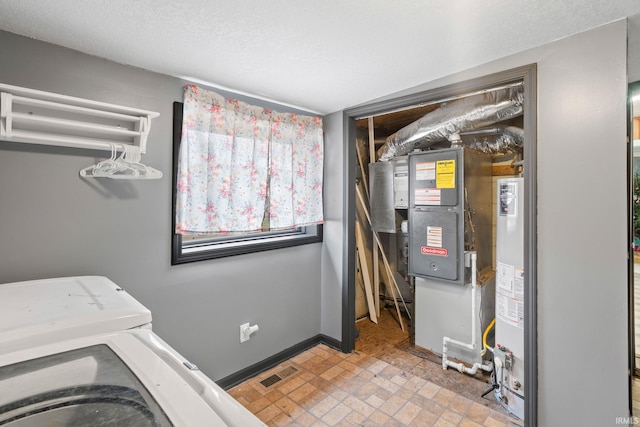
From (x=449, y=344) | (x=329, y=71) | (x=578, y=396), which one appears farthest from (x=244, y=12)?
(x=449, y=344)

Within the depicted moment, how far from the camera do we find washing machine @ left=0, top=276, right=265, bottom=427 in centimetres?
61

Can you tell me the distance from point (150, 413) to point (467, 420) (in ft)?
6.47

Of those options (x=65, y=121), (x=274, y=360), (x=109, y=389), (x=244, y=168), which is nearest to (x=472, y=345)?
(x=274, y=360)

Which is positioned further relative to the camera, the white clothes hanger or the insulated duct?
the insulated duct

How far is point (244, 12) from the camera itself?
1274 millimetres

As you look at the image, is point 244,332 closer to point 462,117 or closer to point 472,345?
point 472,345

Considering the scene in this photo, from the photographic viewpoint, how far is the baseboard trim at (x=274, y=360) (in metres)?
2.18

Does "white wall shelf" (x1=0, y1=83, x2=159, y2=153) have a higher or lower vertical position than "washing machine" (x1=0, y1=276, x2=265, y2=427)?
higher

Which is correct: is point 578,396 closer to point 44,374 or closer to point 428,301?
point 428,301

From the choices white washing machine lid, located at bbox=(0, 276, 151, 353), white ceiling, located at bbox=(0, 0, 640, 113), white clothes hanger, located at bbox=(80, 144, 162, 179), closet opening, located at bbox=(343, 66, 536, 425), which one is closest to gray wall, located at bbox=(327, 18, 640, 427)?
closet opening, located at bbox=(343, 66, 536, 425)

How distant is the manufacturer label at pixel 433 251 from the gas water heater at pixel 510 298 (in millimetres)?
434

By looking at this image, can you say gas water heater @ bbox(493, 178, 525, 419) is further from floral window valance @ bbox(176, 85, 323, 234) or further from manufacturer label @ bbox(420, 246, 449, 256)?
floral window valance @ bbox(176, 85, 323, 234)

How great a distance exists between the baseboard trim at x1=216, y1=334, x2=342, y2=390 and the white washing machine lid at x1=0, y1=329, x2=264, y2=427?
151 cm

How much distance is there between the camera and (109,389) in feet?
2.26
